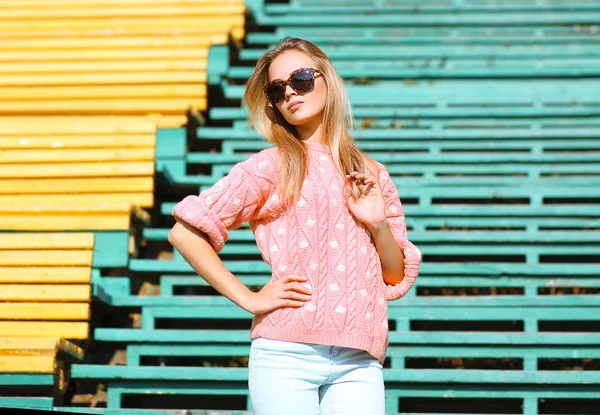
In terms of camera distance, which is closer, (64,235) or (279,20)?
(64,235)

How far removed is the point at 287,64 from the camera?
181cm

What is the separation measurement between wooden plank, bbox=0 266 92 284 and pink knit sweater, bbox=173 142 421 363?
167 centimetres

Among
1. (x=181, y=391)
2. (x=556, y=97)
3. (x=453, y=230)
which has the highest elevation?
(x=556, y=97)

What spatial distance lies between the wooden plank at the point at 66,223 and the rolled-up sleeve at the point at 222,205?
1.90m

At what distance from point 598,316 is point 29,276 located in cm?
221

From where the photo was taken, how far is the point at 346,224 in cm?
167

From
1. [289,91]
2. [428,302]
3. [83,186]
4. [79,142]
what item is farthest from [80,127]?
[289,91]

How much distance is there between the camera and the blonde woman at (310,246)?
1560 mm

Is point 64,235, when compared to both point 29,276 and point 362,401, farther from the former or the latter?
point 362,401

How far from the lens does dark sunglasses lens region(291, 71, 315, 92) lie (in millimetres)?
1768

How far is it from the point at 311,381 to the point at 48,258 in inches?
79.8

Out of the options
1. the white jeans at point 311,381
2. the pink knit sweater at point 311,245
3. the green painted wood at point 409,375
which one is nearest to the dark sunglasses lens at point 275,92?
the pink knit sweater at point 311,245

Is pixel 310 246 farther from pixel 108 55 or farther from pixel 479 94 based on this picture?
pixel 108 55

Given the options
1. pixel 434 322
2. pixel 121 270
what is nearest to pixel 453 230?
pixel 434 322
